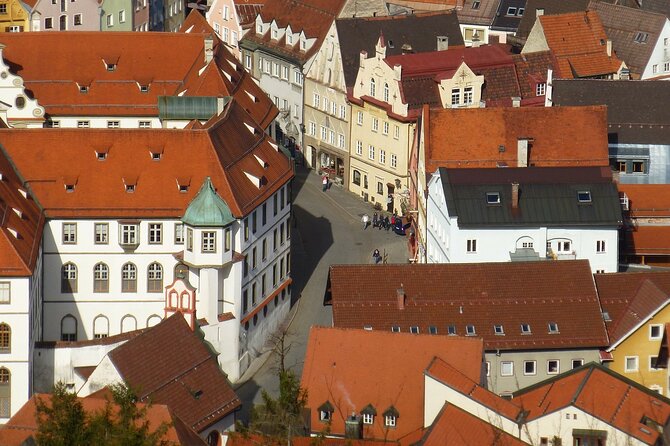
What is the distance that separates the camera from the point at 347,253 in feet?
535

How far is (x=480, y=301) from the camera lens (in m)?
134

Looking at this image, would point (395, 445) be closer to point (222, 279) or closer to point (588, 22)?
point (222, 279)

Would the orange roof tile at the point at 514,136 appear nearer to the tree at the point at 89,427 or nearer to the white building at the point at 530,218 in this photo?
the white building at the point at 530,218

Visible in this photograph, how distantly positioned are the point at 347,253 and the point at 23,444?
53345 mm

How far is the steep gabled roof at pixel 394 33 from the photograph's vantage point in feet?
580

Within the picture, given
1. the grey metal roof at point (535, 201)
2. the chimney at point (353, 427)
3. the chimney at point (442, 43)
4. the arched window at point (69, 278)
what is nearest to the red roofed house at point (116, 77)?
the chimney at point (442, 43)

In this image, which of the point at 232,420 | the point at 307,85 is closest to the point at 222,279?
the point at 232,420

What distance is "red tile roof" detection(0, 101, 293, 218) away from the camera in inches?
5635

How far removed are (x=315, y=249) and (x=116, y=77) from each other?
19.2 metres

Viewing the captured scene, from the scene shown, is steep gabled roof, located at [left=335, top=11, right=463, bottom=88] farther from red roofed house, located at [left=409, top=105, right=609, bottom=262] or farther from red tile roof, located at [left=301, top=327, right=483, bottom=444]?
red tile roof, located at [left=301, top=327, right=483, bottom=444]

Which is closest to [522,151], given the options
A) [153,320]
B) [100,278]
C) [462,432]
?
[153,320]

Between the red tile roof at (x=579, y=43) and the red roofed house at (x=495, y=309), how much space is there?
1816 inches

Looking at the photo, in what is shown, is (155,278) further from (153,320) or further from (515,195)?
(515,195)

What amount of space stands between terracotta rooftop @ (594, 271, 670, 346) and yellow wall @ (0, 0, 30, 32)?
223ft
